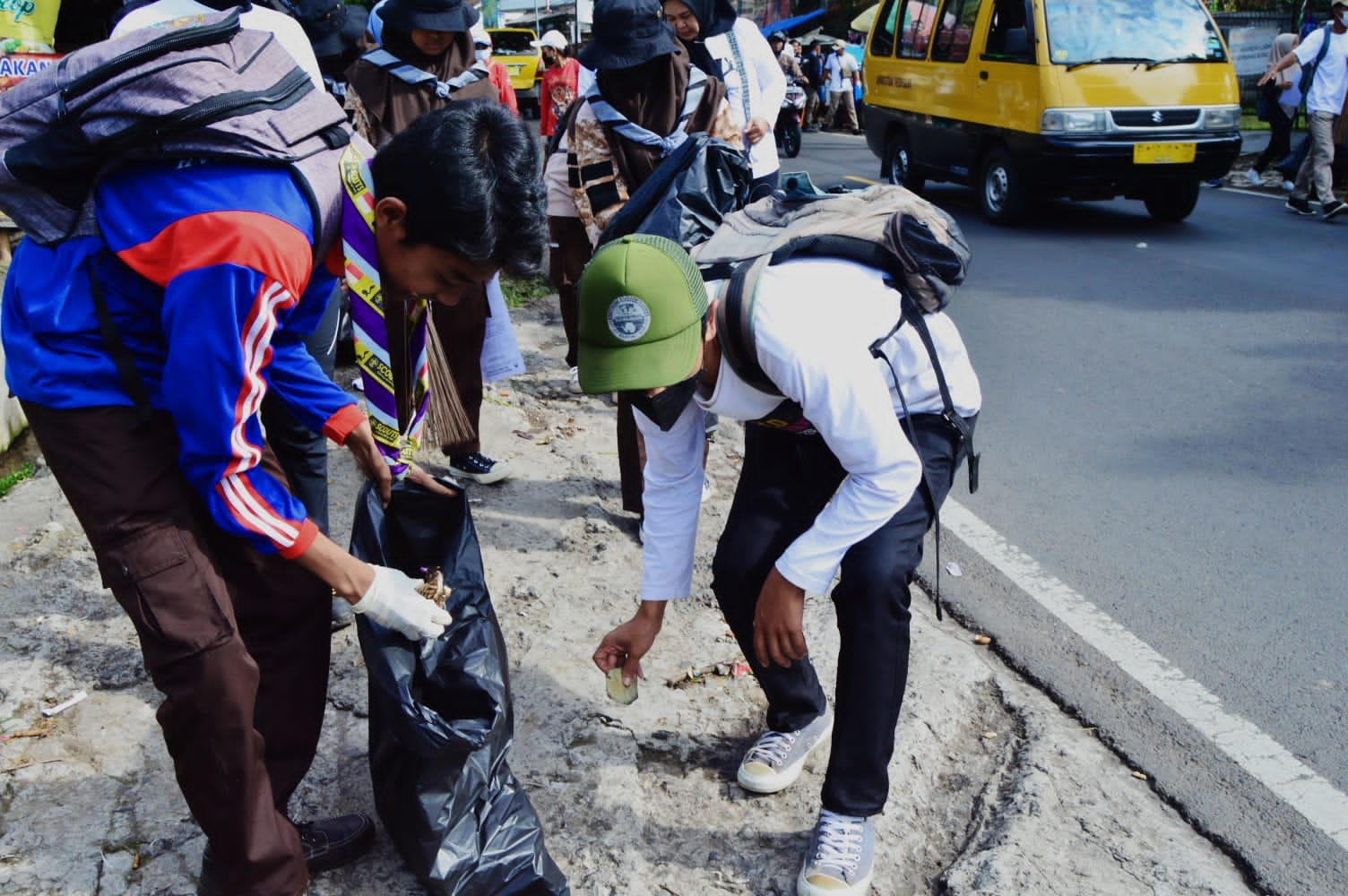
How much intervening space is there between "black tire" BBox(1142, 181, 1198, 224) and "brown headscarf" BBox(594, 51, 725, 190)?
679 centimetres

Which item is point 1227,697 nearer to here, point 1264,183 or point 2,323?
point 2,323

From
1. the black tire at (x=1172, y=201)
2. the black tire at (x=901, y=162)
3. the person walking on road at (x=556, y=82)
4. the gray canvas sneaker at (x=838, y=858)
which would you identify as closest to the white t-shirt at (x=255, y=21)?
the gray canvas sneaker at (x=838, y=858)

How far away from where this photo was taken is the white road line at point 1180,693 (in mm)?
2596

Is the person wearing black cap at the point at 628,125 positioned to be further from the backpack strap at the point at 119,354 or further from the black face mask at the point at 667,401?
the backpack strap at the point at 119,354

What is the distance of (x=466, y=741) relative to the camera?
7.09ft

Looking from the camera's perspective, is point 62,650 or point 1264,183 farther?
point 1264,183

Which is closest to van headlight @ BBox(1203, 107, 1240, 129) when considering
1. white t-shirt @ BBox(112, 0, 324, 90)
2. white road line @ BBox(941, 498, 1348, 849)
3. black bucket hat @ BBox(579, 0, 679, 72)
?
white road line @ BBox(941, 498, 1348, 849)

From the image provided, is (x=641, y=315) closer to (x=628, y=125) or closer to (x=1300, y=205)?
(x=628, y=125)

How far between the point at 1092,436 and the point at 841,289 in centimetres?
308

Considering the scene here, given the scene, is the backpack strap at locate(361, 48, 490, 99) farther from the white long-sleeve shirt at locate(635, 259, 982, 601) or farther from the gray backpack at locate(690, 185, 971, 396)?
the white long-sleeve shirt at locate(635, 259, 982, 601)

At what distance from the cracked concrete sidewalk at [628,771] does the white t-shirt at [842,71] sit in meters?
19.9

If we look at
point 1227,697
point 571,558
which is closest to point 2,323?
point 571,558

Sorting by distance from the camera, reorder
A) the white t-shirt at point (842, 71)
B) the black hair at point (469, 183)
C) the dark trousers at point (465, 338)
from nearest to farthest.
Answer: the black hair at point (469, 183) → the dark trousers at point (465, 338) → the white t-shirt at point (842, 71)

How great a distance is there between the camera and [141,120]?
172cm
